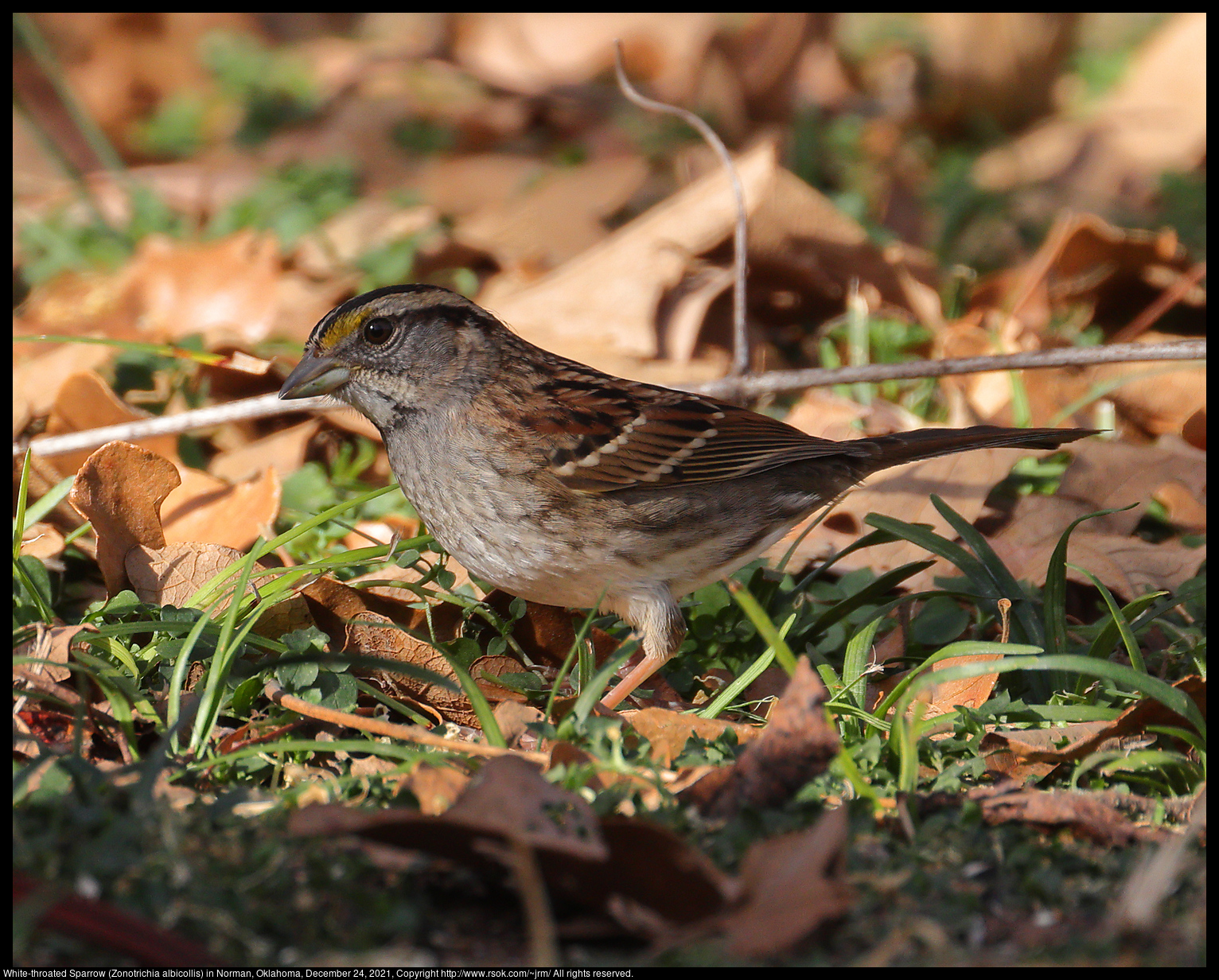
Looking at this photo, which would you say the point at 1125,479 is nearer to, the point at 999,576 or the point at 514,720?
the point at 999,576

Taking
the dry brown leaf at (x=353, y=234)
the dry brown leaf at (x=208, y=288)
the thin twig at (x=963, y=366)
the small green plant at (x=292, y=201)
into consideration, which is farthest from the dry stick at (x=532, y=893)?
the small green plant at (x=292, y=201)

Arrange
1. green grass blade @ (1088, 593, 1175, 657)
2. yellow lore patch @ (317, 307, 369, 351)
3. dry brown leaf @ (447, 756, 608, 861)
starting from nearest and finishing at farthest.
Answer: dry brown leaf @ (447, 756, 608, 861) < green grass blade @ (1088, 593, 1175, 657) < yellow lore patch @ (317, 307, 369, 351)

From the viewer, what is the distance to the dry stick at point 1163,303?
505 cm

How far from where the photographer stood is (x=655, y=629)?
3.32 m

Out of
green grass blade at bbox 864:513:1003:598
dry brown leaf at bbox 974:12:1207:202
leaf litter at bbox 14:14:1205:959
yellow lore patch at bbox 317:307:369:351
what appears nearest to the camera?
leaf litter at bbox 14:14:1205:959

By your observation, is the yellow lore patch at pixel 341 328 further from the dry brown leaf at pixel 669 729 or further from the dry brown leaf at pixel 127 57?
the dry brown leaf at pixel 127 57

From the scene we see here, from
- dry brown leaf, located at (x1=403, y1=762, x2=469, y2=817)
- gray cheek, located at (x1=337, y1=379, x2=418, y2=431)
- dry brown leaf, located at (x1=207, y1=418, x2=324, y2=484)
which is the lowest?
dry brown leaf, located at (x1=207, y1=418, x2=324, y2=484)

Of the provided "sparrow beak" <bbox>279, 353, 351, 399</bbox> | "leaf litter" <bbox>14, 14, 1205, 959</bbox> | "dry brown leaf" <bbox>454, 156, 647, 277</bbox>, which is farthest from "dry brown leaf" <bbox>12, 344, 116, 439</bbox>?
"dry brown leaf" <bbox>454, 156, 647, 277</bbox>

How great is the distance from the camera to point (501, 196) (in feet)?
22.6

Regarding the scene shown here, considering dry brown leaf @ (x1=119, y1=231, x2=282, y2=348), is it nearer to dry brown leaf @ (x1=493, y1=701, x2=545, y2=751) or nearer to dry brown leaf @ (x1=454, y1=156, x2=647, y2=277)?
dry brown leaf @ (x1=454, y1=156, x2=647, y2=277)

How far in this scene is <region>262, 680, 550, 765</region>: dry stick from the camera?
100 inches

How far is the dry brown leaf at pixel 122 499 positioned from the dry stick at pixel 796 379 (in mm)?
474
